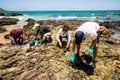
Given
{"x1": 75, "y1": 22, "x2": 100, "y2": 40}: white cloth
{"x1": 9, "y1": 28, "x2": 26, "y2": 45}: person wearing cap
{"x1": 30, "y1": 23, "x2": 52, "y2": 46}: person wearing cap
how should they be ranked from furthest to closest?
{"x1": 9, "y1": 28, "x2": 26, "y2": 45}: person wearing cap < {"x1": 30, "y1": 23, "x2": 52, "y2": 46}: person wearing cap < {"x1": 75, "y1": 22, "x2": 100, "y2": 40}: white cloth

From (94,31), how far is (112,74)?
5.29 ft

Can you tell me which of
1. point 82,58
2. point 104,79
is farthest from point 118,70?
point 82,58

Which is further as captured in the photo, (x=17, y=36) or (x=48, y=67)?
(x=17, y=36)

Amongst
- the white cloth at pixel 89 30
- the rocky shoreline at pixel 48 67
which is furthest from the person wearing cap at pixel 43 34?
the white cloth at pixel 89 30

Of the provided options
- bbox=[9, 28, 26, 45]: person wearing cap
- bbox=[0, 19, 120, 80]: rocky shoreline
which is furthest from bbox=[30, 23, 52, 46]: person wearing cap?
bbox=[0, 19, 120, 80]: rocky shoreline

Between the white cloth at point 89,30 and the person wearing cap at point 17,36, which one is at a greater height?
the white cloth at point 89,30

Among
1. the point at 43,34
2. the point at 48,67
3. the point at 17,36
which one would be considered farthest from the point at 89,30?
the point at 17,36

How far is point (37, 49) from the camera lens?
7418 millimetres

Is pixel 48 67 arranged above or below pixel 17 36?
below

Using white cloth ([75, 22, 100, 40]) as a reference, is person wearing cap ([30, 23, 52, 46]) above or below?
below

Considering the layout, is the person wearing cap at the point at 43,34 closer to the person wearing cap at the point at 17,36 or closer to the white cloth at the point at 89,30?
the person wearing cap at the point at 17,36

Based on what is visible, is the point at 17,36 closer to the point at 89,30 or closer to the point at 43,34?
the point at 43,34

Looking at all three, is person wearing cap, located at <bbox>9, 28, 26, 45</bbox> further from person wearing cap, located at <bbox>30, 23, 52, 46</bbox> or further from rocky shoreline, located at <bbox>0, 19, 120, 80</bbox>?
rocky shoreline, located at <bbox>0, 19, 120, 80</bbox>

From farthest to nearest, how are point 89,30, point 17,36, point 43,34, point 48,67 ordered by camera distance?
point 17,36, point 43,34, point 48,67, point 89,30
